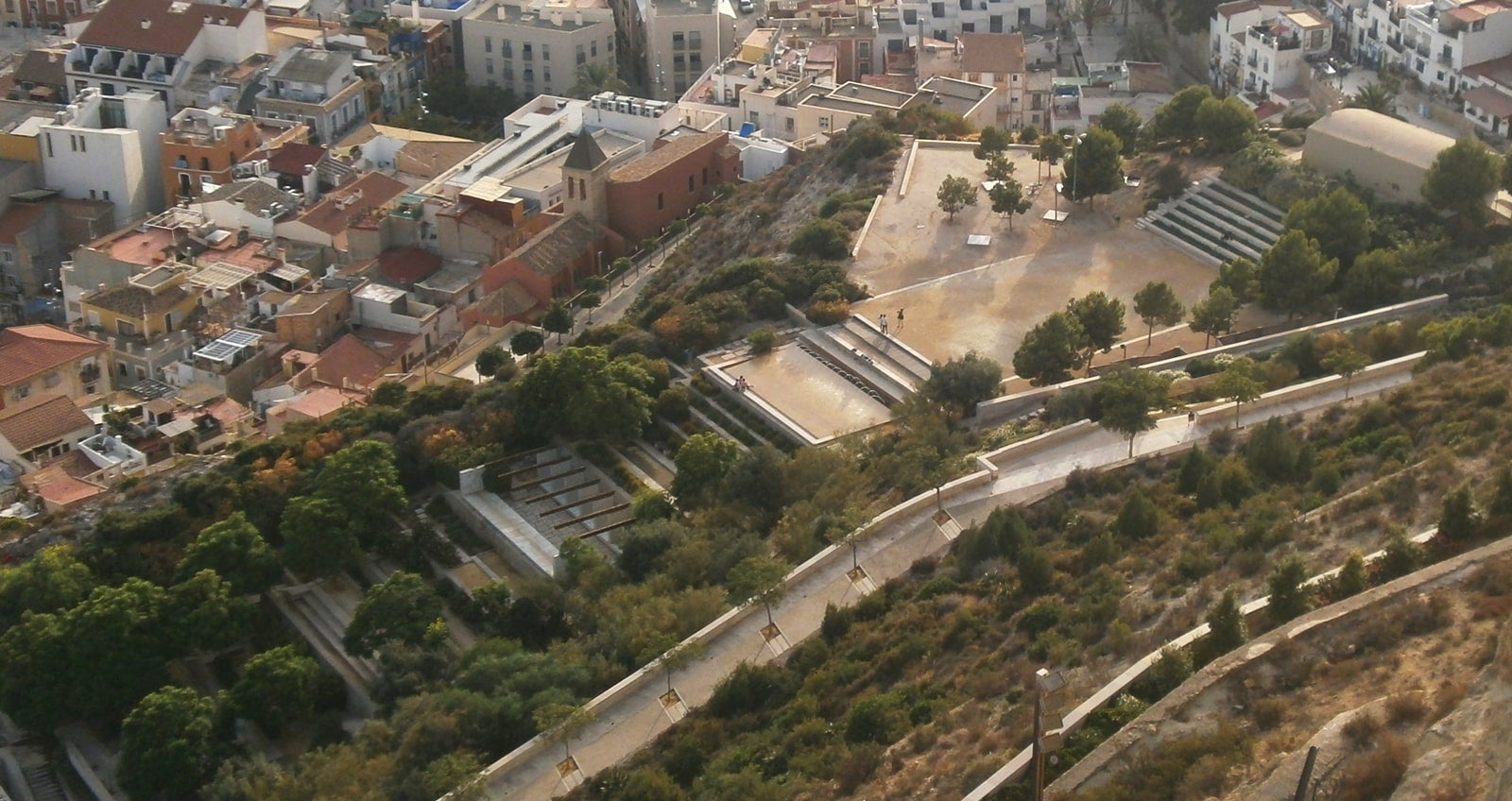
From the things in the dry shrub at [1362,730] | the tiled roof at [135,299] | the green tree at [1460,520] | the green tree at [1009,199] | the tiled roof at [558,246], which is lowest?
the tiled roof at [135,299]

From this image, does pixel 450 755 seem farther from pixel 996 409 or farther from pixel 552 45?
pixel 552 45

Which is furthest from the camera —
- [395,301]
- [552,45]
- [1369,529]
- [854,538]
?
[552,45]

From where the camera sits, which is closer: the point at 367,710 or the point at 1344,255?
the point at 367,710

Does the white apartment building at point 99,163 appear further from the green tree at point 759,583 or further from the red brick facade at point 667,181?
the green tree at point 759,583

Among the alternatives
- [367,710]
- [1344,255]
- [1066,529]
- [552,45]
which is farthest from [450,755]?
[552,45]

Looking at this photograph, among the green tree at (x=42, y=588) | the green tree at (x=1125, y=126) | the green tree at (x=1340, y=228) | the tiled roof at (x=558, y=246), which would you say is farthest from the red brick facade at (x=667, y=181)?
the green tree at (x=42, y=588)

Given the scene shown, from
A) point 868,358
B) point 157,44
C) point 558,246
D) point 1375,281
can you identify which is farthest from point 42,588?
point 157,44
